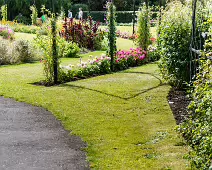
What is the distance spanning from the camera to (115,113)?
7219 millimetres

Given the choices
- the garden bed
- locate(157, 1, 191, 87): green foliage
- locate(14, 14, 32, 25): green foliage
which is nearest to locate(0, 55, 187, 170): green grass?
the garden bed

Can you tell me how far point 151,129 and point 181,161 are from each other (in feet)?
4.73

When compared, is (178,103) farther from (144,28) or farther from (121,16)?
(121,16)

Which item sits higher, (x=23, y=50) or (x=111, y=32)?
(x=111, y=32)

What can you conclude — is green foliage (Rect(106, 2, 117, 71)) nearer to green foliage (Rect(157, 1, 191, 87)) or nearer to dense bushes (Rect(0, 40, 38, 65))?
green foliage (Rect(157, 1, 191, 87))

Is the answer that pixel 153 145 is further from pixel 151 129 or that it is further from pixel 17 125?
pixel 17 125

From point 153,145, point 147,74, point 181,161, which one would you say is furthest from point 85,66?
point 181,161

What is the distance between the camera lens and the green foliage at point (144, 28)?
585 inches

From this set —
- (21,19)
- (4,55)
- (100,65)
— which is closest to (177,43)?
(100,65)

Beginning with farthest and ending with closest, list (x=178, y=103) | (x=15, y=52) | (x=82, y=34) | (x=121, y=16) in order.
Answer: (x=121, y=16) → (x=82, y=34) → (x=15, y=52) → (x=178, y=103)

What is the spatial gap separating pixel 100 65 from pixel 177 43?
3535mm

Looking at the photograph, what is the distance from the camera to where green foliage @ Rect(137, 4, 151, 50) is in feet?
48.8

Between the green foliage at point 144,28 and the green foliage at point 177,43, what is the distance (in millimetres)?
5597

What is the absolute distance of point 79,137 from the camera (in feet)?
19.1
